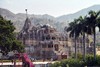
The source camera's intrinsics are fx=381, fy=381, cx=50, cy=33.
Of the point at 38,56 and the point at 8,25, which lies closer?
the point at 8,25

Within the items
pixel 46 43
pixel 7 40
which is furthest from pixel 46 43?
pixel 7 40

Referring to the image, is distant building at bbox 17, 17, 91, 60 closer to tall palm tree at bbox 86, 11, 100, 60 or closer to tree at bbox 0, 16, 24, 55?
tree at bbox 0, 16, 24, 55

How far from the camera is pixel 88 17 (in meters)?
64.3

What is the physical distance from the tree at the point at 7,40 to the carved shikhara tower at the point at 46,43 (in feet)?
110

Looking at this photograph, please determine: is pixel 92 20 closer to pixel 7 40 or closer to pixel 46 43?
pixel 7 40

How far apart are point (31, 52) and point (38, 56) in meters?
3.16

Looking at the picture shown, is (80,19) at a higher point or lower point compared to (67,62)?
higher


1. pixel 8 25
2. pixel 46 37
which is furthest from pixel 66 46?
pixel 8 25

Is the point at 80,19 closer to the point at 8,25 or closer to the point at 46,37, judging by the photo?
the point at 8,25

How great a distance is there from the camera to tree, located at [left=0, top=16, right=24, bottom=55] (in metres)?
76.1

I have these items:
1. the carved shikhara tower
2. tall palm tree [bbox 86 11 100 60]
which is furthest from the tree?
the carved shikhara tower

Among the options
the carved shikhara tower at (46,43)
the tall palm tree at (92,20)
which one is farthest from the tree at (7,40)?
the carved shikhara tower at (46,43)

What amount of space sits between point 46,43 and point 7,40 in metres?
41.4

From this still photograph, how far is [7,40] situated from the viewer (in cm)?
7588
